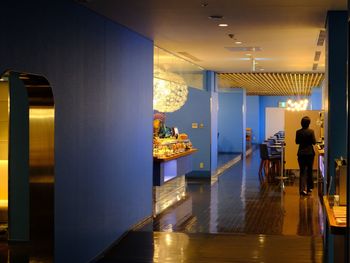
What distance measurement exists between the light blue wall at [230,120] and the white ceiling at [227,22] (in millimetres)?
14296

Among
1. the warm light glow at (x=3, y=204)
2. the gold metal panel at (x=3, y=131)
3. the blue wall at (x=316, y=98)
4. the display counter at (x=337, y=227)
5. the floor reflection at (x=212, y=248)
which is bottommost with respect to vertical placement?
the floor reflection at (x=212, y=248)

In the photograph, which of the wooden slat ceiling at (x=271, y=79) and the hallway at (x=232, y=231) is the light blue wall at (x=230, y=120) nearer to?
the wooden slat ceiling at (x=271, y=79)

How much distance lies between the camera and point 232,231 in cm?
850

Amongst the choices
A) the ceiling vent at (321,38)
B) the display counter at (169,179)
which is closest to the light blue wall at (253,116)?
the display counter at (169,179)

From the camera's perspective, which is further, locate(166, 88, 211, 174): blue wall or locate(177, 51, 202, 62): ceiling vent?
locate(166, 88, 211, 174): blue wall

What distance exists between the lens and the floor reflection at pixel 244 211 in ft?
28.7

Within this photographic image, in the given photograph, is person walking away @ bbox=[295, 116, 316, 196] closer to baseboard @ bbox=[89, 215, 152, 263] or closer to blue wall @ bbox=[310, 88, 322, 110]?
baseboard @ bbox=[89, 215, 152, 263]

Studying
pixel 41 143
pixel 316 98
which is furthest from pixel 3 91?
pixel 316 98

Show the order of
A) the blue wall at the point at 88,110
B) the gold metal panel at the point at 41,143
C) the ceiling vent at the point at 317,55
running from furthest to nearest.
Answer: the ceiling vent at the point at 317,55
the gold metal panel at the point at 41,143
the blue wall at the point at 88,110

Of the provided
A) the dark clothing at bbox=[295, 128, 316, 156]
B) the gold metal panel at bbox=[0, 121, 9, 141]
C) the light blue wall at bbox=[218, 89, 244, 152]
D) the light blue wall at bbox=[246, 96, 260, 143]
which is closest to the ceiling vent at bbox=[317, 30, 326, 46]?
the dark clothing at bbox=[295, 128, 316, 156]

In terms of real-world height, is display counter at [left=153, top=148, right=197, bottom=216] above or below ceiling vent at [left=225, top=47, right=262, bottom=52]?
below


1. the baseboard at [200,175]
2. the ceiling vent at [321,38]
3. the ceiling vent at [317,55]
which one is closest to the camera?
the ceiling vent at [321,38]

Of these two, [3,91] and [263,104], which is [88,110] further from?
[263,104]

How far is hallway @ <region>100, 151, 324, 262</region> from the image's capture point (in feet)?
23.3
